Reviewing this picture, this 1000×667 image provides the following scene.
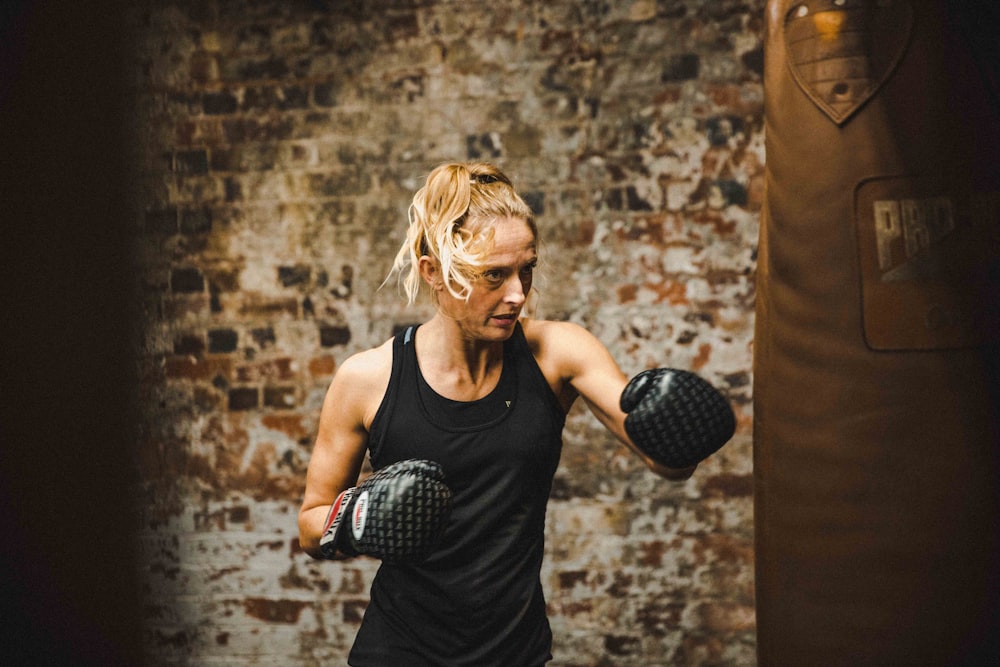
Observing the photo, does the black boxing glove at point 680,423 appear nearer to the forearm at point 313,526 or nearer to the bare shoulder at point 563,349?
the bare shoulder at point 563,349

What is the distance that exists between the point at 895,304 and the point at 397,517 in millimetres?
904

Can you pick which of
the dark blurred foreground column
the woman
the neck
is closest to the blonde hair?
the woman

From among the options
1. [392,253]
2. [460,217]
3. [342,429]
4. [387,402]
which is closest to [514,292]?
[460,217]

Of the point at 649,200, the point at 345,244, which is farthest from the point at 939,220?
the point at 345,244

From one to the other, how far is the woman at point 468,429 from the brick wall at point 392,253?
2.55ft

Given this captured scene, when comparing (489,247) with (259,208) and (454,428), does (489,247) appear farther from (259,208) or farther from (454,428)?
(259,208)

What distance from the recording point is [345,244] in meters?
2.25

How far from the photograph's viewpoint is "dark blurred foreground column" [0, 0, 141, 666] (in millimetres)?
2088

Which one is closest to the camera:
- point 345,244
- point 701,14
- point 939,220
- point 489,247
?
point 939,220

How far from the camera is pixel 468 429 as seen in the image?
1342 mm

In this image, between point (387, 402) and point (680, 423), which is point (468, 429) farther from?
point (680, 423)

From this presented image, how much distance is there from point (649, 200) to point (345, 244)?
1009mm

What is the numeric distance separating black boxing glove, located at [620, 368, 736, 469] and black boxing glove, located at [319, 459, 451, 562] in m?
0.36

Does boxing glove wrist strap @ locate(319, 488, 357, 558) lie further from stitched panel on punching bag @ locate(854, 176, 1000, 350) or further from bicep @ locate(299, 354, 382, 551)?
stitched panel on punching bag @ locate(854, 176, 1000, 350)
